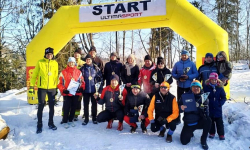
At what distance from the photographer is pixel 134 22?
641cm

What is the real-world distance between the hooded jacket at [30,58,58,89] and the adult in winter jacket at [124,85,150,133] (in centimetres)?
180

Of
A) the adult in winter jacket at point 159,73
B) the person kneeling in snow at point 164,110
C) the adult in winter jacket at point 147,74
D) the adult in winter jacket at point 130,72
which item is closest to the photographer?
the person kneeling in snow at point 164,110

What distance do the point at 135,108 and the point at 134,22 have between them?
130 inches

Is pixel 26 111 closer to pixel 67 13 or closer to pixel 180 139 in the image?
pixel 67 13

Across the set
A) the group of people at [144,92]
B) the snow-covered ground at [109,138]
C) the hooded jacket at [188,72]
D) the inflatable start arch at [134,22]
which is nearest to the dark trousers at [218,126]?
the group of people at [144,92]

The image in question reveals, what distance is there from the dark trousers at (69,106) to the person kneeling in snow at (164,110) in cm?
186

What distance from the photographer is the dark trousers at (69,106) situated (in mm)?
4504

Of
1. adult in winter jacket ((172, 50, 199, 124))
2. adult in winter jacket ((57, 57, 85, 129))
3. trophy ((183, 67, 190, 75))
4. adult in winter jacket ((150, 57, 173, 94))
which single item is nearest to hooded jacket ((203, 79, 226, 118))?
adult in winter jacket ((172, 50, 199, 124))

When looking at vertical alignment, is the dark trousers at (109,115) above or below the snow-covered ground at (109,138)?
above

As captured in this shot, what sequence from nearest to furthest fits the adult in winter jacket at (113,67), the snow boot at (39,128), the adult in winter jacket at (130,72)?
1. the snow boot at (39,128)
2. the adult in winter jacket at (130,72)
3. the adult in winter jacket at (113,67)

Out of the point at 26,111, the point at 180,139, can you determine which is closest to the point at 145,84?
the point at 180,139

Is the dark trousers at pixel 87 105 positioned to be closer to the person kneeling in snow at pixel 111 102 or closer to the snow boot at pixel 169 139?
the person kneeling in snow at pixel 111 102

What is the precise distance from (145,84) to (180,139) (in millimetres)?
1708

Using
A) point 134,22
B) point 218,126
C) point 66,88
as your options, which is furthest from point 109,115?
point 134,22
